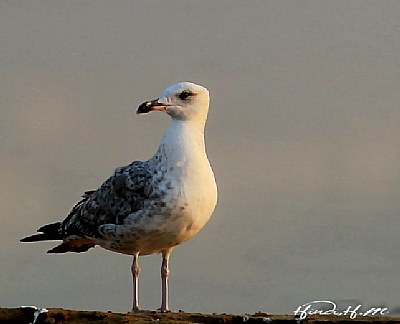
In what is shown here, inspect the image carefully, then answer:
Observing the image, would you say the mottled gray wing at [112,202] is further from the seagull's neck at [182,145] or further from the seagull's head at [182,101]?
the seagull's head at [182,101]

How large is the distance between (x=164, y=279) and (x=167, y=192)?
2.01 metres

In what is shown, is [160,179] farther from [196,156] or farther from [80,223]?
[80,223]

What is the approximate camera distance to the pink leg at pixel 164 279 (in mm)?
21000

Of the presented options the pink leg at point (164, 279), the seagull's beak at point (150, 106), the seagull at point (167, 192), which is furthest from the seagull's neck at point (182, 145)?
the pink leg at point (164, 279)

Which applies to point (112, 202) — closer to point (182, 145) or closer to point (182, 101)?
point (182, 145)

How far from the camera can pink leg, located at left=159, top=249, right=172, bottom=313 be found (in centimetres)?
2100

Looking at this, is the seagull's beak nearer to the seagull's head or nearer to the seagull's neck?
the seagull's head

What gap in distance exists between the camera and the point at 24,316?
59.3ft

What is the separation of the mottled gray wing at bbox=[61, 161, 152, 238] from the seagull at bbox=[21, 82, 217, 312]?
2 centimetres

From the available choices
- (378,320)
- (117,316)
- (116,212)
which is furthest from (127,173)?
(378,320)

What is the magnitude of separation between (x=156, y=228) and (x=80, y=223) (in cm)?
283

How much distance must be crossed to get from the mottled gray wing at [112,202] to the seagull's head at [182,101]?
3.69 feet

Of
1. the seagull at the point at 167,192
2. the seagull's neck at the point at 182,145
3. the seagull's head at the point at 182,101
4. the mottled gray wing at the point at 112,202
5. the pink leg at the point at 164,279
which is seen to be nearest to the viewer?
the seagull at the point at 167,192

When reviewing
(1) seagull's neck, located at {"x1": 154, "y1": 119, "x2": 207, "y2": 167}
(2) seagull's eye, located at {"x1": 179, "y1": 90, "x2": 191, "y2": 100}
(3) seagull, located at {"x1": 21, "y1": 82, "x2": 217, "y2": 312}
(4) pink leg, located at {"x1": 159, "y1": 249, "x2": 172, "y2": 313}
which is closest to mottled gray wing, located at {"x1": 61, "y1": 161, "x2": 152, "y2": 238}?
(3) seagull, located at {"x1": 21, "y1": 82, "x2": 217, "y2": 312}
